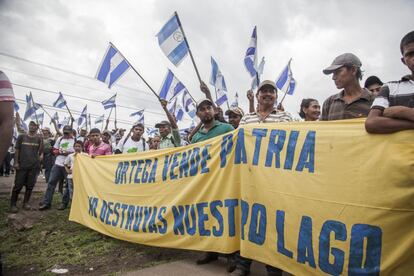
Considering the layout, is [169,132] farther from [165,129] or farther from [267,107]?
[267,107]

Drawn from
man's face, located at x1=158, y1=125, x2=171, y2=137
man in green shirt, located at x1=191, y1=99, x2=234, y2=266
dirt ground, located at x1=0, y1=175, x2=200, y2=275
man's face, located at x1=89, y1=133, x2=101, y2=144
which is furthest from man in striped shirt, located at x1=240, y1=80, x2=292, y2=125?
man's face, located at x1=89, y1=133, x2=101, y2=144

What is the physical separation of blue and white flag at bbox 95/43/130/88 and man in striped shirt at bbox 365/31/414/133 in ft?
17.7

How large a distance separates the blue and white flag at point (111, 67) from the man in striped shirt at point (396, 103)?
539 centimetres

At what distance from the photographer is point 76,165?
6.01 m

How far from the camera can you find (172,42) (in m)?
5.66

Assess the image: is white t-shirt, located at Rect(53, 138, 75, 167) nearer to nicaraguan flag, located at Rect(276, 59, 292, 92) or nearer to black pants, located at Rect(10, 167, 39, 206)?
black pants, located at Rect(10, 167, 39, 206)

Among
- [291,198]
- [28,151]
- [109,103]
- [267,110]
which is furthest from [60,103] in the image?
[291,198]

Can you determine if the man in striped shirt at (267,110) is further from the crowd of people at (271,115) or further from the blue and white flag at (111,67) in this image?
the blue and white flag at (111,67)

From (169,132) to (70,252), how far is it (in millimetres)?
2635

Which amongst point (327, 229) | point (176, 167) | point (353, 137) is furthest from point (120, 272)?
point (353, 137)

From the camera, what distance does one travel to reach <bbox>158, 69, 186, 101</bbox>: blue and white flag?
8.45 metres

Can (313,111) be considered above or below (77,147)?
above

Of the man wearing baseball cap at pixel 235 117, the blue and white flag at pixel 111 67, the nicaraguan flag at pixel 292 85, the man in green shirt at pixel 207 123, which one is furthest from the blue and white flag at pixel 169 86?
the man in green shirt at pixel 207 123

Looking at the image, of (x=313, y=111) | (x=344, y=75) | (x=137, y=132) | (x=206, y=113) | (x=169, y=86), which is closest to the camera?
(x=344, y=75)
